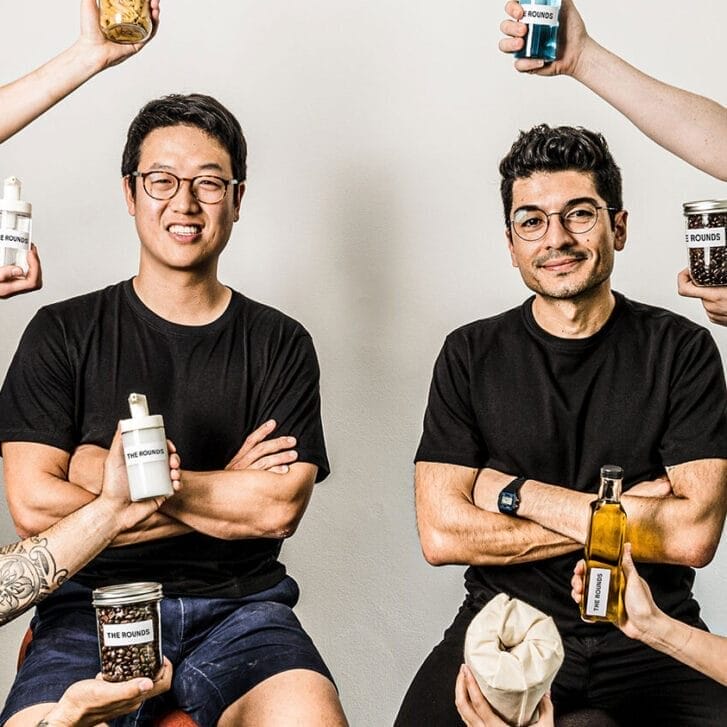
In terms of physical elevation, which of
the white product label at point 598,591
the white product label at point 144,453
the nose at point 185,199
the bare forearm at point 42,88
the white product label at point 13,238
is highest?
the bare forearm at point 42,88

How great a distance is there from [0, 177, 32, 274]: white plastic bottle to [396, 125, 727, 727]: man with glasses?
0.84 metres

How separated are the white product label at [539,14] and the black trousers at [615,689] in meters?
1.09

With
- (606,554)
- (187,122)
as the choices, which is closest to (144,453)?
(606,554)

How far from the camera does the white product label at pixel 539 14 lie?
72.2 inches

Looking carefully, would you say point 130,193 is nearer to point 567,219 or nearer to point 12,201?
point 12,201

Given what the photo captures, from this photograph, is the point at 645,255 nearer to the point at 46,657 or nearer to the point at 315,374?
the point at 315,374

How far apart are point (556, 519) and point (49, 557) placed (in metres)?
0.89

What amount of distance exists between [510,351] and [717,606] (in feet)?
3.08

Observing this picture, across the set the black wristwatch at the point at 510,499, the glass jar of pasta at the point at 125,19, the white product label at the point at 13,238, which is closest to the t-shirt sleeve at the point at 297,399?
the black wristwatch at the point at 510,499

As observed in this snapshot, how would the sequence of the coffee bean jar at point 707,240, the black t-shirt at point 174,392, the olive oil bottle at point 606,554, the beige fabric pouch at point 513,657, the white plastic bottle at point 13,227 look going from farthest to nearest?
the black t-shirt at point 174,392 → the white plastic bottle at point 13,227 → the coffee bean jar at point 707,240 → the olive oil bottle at point 606,554 → the beige fabric pouch at point 513,657

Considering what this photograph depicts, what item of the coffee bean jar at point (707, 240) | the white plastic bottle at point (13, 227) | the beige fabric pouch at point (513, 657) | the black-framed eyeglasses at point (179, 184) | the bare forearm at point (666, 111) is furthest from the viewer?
the black-framed eyeglasses at point (179, 184)

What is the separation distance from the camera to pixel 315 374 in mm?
2234

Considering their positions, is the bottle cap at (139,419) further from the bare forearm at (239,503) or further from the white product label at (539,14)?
the white product label at (539,14)

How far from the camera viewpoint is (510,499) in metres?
2.06
